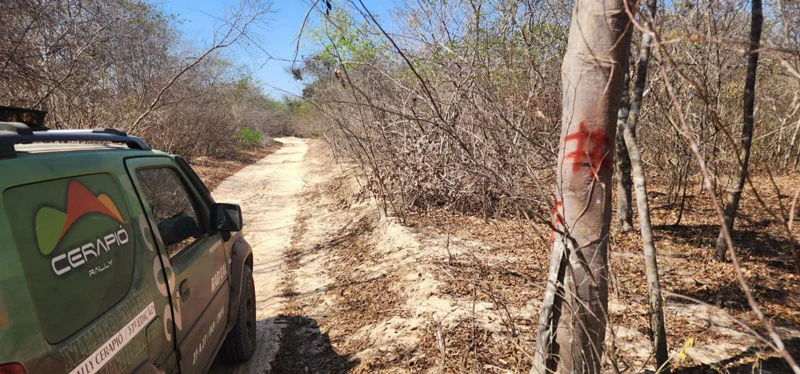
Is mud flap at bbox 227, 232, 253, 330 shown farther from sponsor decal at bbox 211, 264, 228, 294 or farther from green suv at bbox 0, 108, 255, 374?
green suv at bbox 0, 108, 255, 374

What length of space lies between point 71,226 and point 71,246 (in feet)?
0.25

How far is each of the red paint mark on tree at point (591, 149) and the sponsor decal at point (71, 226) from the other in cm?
199

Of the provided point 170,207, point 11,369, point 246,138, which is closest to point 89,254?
point 11,369

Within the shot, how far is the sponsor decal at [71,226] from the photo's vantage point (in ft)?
4.84

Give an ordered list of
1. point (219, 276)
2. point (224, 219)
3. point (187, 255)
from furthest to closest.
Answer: point (219, 276)
point (224, 219)
point (187, 255)

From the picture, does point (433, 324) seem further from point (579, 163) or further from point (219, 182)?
point (219, 182)

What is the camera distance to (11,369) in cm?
122

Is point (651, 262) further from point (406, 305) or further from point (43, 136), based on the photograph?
point (43, 136)

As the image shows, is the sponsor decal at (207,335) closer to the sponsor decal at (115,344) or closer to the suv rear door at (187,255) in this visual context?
the suv rear door at (187,255)

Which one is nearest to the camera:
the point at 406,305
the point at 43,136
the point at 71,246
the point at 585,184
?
the point at 71,246

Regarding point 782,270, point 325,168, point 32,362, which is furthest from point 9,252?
point 325,168

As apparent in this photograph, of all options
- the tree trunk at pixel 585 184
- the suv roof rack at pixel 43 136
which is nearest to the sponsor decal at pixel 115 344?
the suv roof rack at pixel 43 136

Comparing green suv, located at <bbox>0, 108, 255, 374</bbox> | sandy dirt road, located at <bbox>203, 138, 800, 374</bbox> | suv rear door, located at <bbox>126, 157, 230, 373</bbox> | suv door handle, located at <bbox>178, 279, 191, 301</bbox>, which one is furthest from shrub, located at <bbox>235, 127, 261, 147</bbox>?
suv door handle, located at <bbox>178, 279, 191, 301</bbox>

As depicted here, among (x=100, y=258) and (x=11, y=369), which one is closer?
(x=11, y=369)
